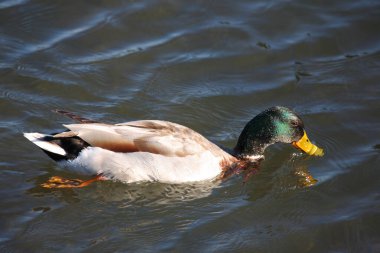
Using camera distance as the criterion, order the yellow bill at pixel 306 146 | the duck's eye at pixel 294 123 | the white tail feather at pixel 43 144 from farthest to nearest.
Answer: the yellow bill at pixel 306 146
the duck's eye at pixel 294 123
the white tail feather at pixel 43 144

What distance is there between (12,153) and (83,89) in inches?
66.0

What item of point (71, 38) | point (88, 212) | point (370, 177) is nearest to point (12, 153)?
point (88, 212)

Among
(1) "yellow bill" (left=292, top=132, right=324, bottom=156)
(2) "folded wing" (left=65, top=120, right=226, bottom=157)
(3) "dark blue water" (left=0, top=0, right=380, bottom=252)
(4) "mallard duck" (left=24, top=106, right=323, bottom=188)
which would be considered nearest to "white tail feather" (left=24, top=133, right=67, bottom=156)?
(4) "mallard duck" (left=24, top=106, right=323, bottom=188)

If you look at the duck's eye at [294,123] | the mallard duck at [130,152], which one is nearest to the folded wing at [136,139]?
the mallard duck at [130,152]

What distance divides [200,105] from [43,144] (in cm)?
250

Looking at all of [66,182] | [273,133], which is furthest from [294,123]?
[66,182]

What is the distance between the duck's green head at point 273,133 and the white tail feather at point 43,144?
2.24 metres

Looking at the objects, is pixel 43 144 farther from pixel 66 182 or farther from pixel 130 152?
pixel 130 152

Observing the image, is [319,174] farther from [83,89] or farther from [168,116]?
[83,89]

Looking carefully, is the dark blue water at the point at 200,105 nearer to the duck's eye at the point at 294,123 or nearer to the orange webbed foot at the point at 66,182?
the orange webbed foot at the point at 66,182

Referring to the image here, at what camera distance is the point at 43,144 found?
765cm

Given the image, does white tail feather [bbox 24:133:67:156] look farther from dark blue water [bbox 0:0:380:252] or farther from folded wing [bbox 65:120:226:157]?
dark blue water [bbox 0:0:380:252]

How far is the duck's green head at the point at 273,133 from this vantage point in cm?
816

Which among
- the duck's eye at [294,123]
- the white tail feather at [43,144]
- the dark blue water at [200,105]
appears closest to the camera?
the dark blue water at [200,105]
